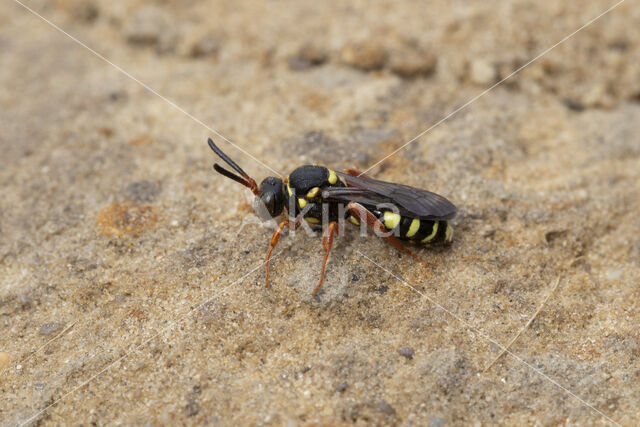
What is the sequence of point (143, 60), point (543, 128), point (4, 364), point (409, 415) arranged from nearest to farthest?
point (409, 415) < point (4, 364) < point (543, 128) < point (143, 60)

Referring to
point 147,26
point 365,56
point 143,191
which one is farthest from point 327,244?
point 147,26

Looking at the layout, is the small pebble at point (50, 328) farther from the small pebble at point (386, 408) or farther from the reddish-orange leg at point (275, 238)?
the small pebble at point (386, 408)

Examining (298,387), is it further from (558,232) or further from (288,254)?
A: (558,232)

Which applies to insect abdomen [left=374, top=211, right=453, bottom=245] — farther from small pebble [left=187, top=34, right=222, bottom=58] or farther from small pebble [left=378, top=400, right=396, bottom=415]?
small pebble [left=187, top=34, right=222, bottom=58]

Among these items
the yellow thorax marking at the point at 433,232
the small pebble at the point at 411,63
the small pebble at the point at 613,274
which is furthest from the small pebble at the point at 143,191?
the small pebble at the point at 613,274

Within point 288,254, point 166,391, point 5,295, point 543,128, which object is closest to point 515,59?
point 543,128

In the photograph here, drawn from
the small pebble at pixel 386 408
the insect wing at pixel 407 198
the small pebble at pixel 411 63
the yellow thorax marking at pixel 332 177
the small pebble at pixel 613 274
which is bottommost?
the small pebble at pixel 386 408
